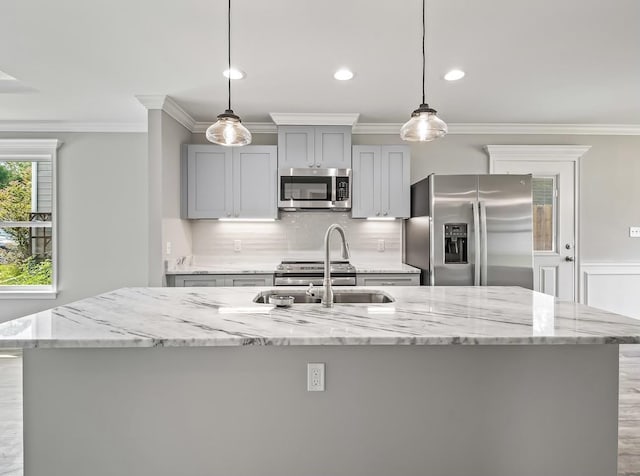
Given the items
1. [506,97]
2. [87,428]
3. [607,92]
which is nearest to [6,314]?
[87,428]

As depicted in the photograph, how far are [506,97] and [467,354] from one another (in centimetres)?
288

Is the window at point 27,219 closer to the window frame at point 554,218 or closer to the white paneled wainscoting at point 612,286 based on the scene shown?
the window frame at point 554,218

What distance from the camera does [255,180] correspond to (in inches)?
158

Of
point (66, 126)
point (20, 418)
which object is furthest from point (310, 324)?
point (66, 126)

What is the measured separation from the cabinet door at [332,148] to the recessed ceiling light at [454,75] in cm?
124

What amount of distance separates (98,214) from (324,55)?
10.8 ft

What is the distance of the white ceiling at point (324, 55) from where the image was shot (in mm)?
2156

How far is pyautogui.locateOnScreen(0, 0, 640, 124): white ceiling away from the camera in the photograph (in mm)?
2156

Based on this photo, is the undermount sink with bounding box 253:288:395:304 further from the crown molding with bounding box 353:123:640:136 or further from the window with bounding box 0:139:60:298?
the window with bounding box 0:139:60:298

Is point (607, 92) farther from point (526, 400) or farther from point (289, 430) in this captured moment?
point (289, 430)

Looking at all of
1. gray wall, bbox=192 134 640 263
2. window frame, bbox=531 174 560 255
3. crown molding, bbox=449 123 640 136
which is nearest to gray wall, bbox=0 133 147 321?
gray wall, bbox=192 134 640 263

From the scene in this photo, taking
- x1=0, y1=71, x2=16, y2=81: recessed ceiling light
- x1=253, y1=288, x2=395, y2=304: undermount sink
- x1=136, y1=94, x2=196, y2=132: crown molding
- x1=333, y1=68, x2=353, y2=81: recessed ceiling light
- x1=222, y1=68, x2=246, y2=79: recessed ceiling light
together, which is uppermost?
x1=0, y1=71, x2=16, y2=81: recessed ceiling light

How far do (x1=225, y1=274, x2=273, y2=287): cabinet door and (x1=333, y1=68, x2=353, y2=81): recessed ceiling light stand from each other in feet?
6.23

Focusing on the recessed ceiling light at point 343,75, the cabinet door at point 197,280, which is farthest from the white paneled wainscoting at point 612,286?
the cabinet door at point 197,280
